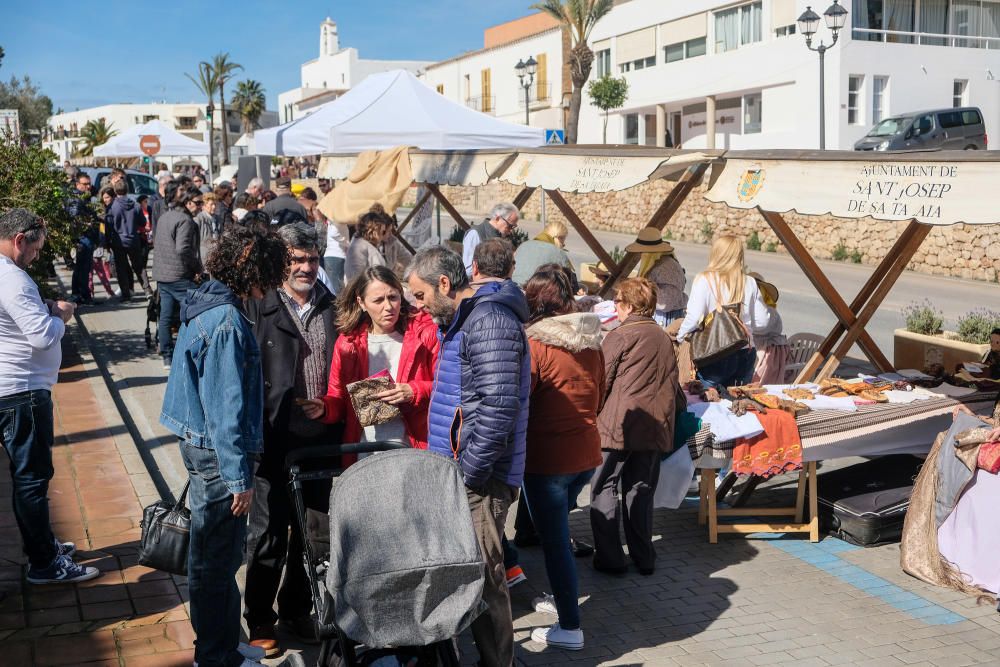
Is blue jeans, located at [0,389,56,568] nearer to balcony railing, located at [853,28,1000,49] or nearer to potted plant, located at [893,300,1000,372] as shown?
potted plant, located at [893,300,1000,372]

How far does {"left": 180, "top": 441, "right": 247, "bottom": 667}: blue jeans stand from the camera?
→ 154 inches

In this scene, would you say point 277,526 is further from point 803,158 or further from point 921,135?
point 921,135

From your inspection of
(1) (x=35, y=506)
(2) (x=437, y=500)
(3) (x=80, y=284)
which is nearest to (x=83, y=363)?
(3) (x=80, y=284)

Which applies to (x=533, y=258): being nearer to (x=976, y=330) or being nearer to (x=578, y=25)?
(x=976, y=330)

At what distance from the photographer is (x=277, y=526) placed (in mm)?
4555

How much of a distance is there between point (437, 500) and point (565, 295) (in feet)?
5.79

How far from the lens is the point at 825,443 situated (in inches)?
244

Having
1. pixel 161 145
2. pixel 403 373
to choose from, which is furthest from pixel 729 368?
pixel 161 145

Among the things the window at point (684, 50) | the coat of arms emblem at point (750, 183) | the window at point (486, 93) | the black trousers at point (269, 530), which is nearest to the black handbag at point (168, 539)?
the black trousers at point (269, 530)

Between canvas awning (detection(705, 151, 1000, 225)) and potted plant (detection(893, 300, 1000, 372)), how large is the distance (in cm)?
241

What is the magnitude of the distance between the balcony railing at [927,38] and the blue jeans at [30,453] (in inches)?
1384

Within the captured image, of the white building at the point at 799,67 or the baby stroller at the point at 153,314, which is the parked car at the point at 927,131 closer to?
the white building at the point at 799,67

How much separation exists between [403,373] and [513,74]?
2072 inches

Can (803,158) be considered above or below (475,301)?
above
